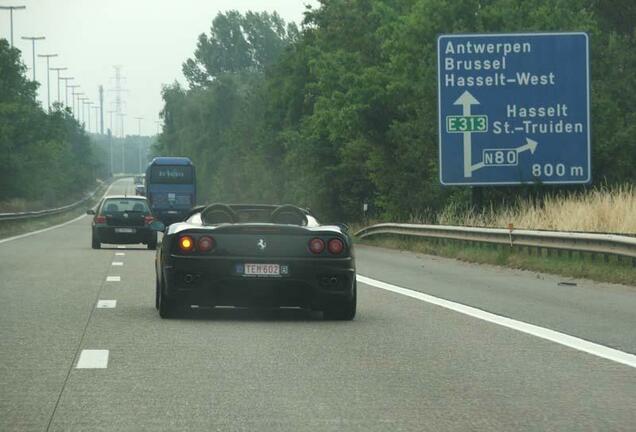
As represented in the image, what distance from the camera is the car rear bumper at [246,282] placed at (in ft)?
43.2

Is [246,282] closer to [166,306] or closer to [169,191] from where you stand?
[166,306]

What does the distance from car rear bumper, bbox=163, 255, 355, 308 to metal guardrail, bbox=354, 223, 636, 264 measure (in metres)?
7.35

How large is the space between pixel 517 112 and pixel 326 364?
21.3 m

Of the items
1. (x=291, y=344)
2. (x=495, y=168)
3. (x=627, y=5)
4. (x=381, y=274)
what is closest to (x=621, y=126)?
(x=495, y=168)

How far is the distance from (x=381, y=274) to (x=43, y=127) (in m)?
93.1

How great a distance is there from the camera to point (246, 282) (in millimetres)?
13172

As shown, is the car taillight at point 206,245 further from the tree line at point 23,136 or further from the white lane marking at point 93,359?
the tree line at point 23,136

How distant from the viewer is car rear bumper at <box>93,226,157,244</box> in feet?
113

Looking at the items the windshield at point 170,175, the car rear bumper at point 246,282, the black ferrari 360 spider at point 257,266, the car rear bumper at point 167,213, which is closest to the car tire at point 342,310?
the black ferrari 360 spider at point 257,266

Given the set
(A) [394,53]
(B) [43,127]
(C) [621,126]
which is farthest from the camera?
(B) [43,127]

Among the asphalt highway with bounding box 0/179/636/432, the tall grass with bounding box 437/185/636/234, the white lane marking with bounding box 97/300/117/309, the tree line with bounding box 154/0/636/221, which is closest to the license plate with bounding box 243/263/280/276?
the asphalt highway with bounding box 0/179/636/432

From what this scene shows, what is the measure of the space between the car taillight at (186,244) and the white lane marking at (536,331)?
2.88 metres

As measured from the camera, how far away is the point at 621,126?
42031 mm

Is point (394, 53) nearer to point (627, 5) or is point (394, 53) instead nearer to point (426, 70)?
point (426, 70)
